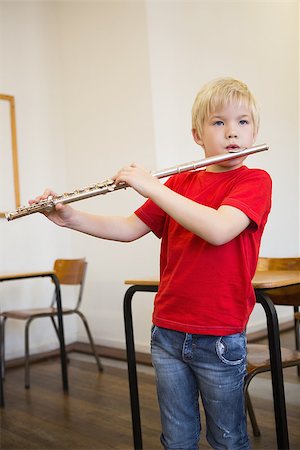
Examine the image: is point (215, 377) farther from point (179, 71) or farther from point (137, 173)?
point (179, 71)

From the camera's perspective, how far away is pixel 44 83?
159 inches

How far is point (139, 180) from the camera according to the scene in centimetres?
111

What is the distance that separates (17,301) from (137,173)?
286cm

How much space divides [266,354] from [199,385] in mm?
831

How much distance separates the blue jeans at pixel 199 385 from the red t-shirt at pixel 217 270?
32 millimetres

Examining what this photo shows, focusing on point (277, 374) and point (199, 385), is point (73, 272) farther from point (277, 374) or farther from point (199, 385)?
point (199, 385)

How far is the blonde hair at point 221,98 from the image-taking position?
1177 millimetres

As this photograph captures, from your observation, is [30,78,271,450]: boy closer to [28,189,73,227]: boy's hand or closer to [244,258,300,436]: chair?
[28,189,73,227]: boy's hand

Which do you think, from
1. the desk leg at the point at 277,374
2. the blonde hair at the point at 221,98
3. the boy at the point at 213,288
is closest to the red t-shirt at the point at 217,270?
the boy at the point at 213,288

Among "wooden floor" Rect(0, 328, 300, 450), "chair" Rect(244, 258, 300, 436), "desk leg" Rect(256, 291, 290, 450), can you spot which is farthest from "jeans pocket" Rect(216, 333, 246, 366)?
"wooden floor" Rect(0, 328, 300, 450)

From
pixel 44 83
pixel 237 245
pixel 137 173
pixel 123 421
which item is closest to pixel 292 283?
pixel 237 245

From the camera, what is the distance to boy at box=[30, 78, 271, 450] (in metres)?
1.13

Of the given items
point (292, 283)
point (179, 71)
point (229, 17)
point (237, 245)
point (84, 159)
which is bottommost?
point (292, 283)

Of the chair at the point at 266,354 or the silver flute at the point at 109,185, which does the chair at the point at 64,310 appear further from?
the silver flute at the point at 109,185
